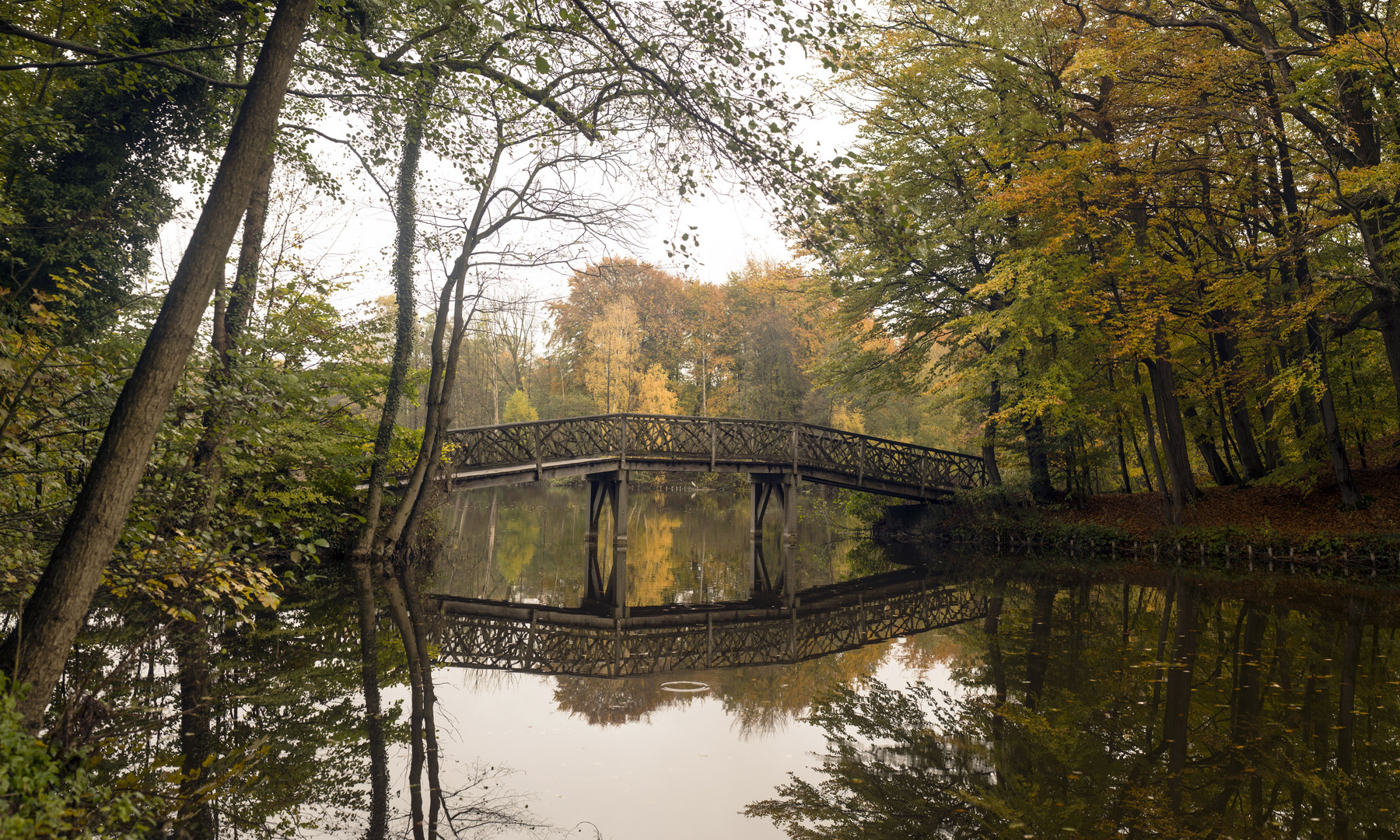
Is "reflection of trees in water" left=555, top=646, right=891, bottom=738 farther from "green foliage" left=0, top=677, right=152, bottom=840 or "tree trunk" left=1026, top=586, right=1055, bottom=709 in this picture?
"green foliage" left=0, top=677, right=152, bottom=840

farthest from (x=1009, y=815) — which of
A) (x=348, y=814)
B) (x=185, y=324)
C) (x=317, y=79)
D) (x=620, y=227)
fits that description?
(x=620, y=227)

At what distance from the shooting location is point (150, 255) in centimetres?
1088

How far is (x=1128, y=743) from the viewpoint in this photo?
452 centimetres

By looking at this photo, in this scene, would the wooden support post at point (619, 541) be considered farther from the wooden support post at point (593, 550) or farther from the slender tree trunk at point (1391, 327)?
the slender tree trunk at point (1391, 327)

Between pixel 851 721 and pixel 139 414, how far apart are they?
4623 millimetres

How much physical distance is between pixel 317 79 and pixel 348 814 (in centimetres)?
680

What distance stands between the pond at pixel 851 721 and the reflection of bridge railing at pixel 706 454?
236 inches

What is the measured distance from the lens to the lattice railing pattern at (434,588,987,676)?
7.41 m

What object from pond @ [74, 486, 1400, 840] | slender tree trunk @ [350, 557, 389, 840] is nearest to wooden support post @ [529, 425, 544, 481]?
pond @ [74, 486, 1400, 840]

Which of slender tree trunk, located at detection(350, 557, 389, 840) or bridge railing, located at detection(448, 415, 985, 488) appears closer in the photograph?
slender tree trunk, located at detection(350, 557, 389, 840)

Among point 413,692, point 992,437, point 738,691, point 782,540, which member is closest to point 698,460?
point 782,540

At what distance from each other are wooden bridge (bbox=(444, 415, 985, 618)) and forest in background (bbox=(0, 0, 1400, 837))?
5.34ft

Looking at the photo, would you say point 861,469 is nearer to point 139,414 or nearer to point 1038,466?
point 1038,466

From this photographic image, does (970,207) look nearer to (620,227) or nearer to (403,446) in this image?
(620,227)
